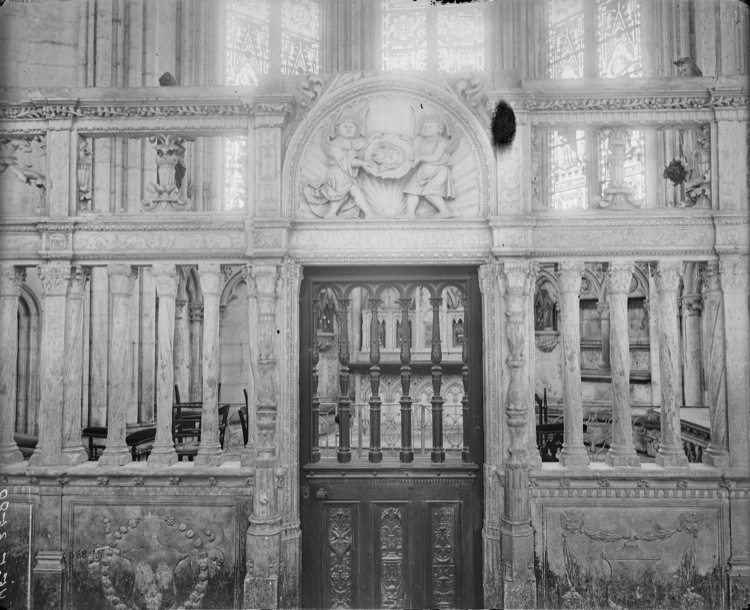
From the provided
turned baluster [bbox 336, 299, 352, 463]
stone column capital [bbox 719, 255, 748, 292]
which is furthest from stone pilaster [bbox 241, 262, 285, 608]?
stone column capital [bbox 719, 255, 748, 292]

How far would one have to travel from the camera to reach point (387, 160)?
5.12m

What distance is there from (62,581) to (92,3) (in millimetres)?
8423

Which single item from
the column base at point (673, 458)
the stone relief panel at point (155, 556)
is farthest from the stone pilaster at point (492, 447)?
the stone relief panel at point (155, 556)

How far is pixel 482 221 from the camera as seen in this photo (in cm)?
507

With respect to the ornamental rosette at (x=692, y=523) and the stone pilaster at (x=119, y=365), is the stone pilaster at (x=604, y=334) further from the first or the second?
the stone pilaster at (x=119, y=365)

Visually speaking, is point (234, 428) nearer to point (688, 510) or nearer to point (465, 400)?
point (465, 400)

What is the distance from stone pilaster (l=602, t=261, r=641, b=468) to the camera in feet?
16.5

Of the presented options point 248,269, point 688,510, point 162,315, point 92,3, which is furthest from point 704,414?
point 92,3

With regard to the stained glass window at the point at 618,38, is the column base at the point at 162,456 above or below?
below

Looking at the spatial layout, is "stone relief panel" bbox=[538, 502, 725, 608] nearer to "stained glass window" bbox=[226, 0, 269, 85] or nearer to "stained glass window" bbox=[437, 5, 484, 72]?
"stained glass window" bbox=[226, 0, 269, 85]

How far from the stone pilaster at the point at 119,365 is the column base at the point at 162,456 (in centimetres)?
31

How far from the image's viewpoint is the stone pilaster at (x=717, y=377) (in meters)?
4.96

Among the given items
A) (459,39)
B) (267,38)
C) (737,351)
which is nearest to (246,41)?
(267,38)

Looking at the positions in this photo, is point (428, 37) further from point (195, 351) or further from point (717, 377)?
point (717, 377)
